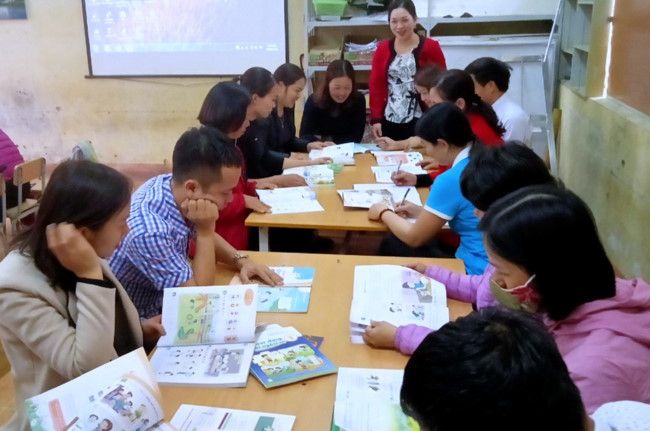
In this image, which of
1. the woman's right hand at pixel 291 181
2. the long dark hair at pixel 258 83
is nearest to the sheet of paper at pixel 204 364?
the woman's right hand at pixel 291 181

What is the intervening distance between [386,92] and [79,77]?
3.29m

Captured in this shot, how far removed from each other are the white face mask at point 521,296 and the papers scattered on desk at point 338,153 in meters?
2.05

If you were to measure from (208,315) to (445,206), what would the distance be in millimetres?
1015

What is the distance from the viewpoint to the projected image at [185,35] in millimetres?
5203

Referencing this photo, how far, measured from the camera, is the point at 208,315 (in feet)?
4.79

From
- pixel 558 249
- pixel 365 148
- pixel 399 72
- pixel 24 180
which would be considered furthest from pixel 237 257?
pixel 399 72

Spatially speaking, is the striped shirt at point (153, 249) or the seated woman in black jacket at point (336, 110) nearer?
the striped shirt at point (153, 249)

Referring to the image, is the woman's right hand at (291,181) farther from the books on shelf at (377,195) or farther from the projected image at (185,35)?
the projected image at (185,35)

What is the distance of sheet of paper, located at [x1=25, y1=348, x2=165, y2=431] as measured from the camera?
3.30 ft

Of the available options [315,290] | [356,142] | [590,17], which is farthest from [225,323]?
[590,17]

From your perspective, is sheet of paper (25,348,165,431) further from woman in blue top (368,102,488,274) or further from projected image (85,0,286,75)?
projected image (85,0,286,75)

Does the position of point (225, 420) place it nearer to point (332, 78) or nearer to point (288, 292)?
point (288, 292)

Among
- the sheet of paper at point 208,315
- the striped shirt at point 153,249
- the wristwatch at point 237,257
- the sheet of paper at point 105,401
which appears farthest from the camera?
the wristwatch at point 237,257

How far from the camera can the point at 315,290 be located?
1.74 m
